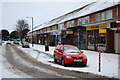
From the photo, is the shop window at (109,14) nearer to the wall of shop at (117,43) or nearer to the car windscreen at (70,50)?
the wall of shop at (117,43)

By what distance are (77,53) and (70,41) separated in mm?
23520

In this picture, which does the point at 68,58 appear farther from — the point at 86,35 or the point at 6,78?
the point at 86,35

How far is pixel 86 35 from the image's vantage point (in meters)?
28.2

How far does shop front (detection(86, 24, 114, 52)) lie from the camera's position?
73.7ft

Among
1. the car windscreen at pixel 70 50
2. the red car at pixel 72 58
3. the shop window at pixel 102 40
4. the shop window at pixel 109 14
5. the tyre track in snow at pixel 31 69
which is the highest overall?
the shop window at pixel 109 14

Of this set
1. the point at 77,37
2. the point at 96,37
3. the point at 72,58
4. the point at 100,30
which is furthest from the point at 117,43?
the point at 77,37

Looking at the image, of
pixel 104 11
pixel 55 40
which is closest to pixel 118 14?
pixel 104 11

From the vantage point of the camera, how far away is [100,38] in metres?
24.5

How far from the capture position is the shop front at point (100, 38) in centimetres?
2247

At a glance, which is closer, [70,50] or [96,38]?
[70,50]

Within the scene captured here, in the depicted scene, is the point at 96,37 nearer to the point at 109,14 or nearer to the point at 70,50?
the point at 109,14

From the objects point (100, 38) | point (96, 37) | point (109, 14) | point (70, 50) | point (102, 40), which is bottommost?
point (70, 50)

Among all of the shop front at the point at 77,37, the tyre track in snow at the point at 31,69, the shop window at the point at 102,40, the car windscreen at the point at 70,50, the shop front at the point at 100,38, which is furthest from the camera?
the shop front at the point at 77,37

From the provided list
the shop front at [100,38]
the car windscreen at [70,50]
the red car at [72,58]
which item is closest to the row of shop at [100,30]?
the shop front at [100,38]
